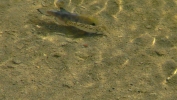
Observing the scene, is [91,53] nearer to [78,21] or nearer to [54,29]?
[78,21]

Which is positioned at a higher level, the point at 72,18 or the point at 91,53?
the point at 72,18

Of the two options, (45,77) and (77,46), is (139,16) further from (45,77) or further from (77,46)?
(45,77)

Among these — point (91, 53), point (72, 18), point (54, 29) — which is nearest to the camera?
point (91, 53)

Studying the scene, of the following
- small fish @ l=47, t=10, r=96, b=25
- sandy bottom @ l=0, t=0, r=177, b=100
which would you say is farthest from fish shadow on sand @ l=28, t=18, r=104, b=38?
small fish @ l=47, t=10, r=96, b=25

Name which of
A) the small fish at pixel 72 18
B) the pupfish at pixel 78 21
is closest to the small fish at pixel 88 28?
the pupfish at pixel 78 21

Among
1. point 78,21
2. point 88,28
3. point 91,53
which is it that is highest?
point 78,21

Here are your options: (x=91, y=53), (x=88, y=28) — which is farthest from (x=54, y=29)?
(x=91, y=53)

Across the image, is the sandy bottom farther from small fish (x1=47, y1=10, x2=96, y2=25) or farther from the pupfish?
small fish (x1=47, y1=10, x2=96, y2=25)
